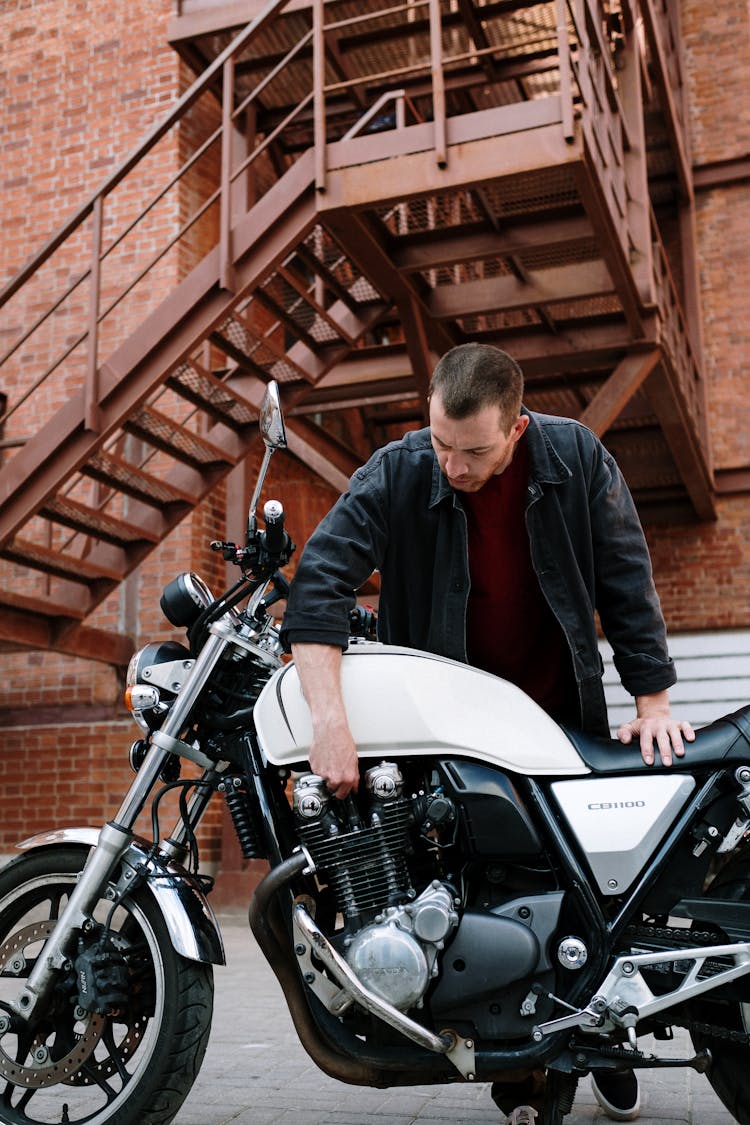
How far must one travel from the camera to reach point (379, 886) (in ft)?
7.74

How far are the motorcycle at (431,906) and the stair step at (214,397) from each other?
4.24m

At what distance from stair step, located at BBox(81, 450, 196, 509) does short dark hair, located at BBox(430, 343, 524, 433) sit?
4374 mm

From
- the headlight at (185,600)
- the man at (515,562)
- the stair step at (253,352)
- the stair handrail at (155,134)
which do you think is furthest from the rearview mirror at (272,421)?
the stair handrail at (155,134)

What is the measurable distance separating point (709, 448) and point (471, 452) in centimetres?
901

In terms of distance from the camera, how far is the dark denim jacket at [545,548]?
2.64 meters

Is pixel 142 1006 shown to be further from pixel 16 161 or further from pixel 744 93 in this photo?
pixel 744 93

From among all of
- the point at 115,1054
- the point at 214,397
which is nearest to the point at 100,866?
the point at 115,1054

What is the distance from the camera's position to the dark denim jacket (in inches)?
104

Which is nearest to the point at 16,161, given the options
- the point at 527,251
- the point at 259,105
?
the point at 259,105

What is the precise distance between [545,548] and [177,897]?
120cm

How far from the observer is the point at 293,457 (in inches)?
400

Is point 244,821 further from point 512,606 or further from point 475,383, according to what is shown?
point 475,383

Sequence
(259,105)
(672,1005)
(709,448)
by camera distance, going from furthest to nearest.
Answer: (709,448)
(259,105)
(672,1005)

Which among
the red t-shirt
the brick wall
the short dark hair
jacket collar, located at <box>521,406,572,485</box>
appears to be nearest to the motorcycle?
the red t-shirt
